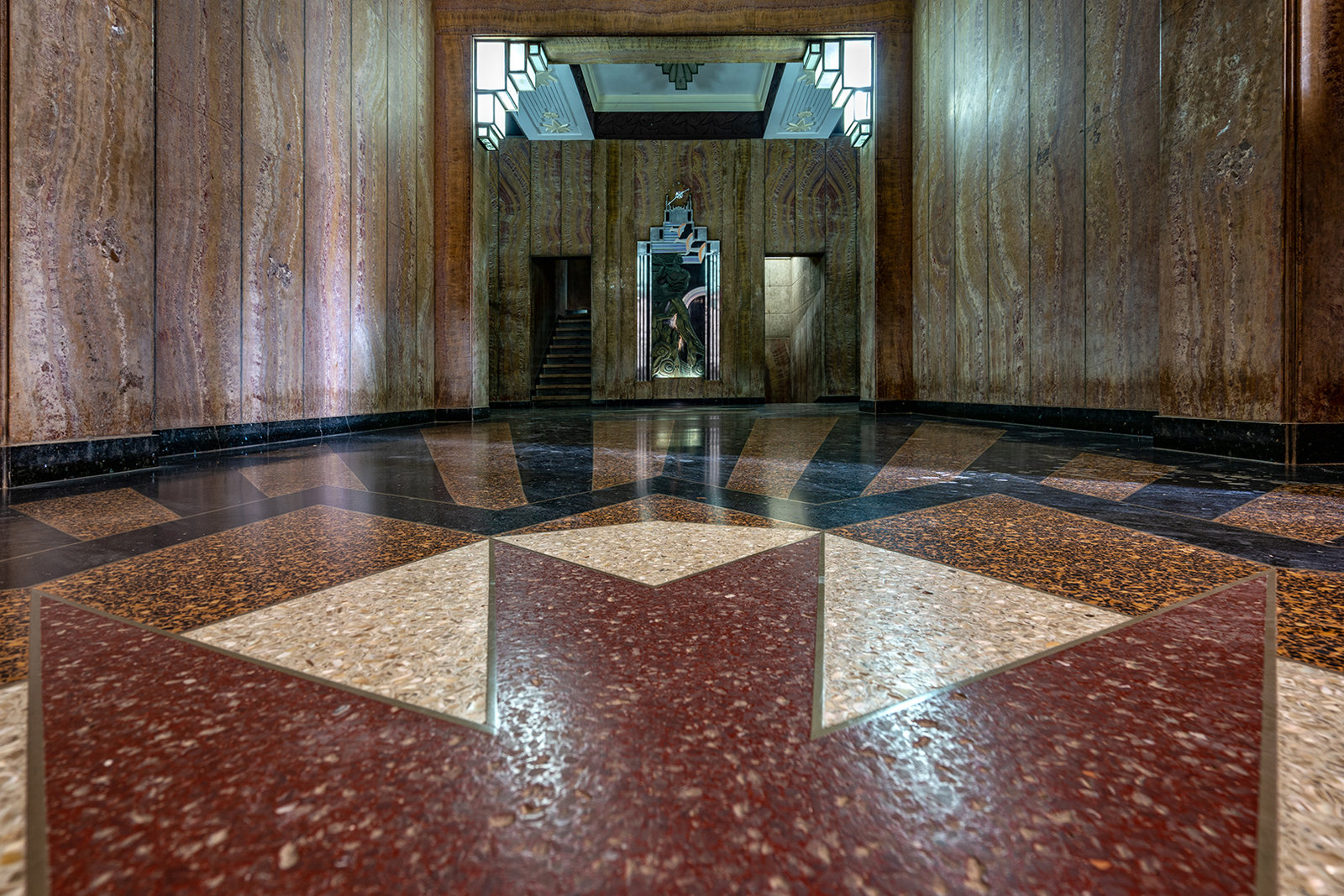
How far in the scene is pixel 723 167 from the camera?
25.6 ft

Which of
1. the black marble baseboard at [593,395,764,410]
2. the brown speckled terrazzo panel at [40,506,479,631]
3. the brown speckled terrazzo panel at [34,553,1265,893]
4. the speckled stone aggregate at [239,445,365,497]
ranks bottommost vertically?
the brown speckled terrazzo panel at [34,553,1265,893]

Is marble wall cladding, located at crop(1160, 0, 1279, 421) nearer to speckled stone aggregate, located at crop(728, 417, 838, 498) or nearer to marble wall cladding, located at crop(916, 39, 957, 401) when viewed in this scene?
speckled stone aggregate, located at crop(728, 417, 838, 498)

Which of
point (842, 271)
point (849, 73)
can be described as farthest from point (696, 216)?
point (849, 73)

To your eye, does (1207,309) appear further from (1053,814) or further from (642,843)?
(642,843)

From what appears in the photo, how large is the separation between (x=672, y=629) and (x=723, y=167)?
8129mm

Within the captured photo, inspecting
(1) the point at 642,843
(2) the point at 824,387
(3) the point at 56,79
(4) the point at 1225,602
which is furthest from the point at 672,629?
(2) the point at 824,387

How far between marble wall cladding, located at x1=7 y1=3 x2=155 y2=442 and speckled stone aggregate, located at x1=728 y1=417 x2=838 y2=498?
1936 mm

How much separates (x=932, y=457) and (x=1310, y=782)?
1.96m

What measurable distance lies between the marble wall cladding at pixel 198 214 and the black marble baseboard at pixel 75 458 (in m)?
0.33

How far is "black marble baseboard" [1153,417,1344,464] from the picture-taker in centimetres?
184

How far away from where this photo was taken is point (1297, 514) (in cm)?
119

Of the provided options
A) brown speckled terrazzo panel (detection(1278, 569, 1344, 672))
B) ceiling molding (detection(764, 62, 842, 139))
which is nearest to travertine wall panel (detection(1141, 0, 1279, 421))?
brown speckled terrazzo panel (detection(1278, 569, 1344, 672))

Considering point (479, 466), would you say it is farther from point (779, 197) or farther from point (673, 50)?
point (779, 197)

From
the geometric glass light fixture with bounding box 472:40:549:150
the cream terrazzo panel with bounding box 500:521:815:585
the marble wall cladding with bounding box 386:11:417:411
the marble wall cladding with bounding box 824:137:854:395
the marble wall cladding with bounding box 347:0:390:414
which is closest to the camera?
the cream terrazzo panel with bounding box 500:521:815:585
